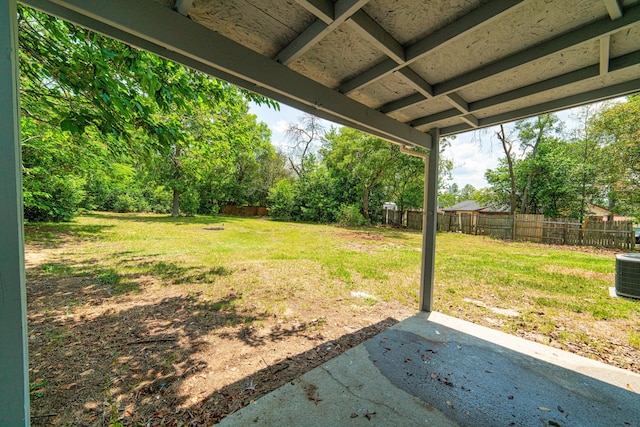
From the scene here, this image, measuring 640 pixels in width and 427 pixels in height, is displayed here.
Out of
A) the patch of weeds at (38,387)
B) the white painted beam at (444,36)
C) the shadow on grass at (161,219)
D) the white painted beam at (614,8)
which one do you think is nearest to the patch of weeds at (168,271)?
the patch of weeds at (38,387)

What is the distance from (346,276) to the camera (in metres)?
4.78

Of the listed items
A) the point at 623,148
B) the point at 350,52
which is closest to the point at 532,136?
the point at 623,148

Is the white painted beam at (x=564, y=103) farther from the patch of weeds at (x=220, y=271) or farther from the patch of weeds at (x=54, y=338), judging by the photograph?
the patch of weeds at (x=54, y=338)

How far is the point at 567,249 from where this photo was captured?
866cm

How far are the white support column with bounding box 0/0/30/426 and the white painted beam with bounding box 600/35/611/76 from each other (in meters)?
2.81

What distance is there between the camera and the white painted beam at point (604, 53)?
148 cm

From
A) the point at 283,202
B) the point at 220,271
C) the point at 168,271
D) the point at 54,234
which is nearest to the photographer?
the point at 168,271

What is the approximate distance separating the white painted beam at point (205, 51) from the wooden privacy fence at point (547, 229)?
11.2 metres

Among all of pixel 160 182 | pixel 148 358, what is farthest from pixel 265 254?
pixel 160 182

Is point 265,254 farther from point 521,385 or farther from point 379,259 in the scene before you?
point 521,385

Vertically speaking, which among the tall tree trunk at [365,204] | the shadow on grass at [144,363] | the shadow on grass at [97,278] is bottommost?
the shadow on grass at [144,363]

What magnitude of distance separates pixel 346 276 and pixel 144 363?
3.35 meters

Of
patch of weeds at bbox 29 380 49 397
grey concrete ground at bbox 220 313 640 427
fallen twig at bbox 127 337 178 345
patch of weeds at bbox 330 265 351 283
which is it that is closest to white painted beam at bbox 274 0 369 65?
grey concrete ground at bbox 220 313 640 427

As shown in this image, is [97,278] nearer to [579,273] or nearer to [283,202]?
[579,273]
